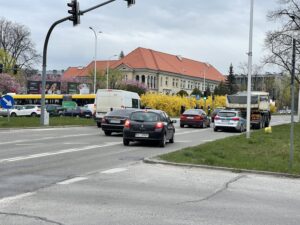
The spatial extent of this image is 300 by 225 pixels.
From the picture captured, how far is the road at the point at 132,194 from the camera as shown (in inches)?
276

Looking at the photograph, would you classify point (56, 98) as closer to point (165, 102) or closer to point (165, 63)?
point (165, 102)

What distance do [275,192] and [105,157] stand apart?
21.6 feet

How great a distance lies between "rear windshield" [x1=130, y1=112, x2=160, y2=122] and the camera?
64.1 ft

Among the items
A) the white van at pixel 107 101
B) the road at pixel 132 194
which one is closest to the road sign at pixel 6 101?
the white van at pixel 107 101

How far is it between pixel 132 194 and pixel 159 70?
119 m

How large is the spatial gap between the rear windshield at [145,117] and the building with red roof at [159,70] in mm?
85860

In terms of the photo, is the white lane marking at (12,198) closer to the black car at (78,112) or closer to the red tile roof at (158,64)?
the black car at (78,112)

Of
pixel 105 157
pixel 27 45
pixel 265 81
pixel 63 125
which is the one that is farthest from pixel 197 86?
pixel 105 157

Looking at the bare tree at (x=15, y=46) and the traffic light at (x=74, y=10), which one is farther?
the bare tree at (x=15, y=46)

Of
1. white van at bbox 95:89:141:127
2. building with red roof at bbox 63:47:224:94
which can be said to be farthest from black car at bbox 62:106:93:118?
building with red roof at bbox 63:47:224:94

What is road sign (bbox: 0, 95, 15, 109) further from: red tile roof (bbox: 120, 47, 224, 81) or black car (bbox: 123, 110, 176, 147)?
red tile roof (bbox: 120, 47, 224, 81)

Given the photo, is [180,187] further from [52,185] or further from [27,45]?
[27,45]

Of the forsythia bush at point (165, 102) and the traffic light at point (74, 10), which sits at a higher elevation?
the traffic light at point (74, 10)

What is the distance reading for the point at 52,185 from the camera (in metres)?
9.48
